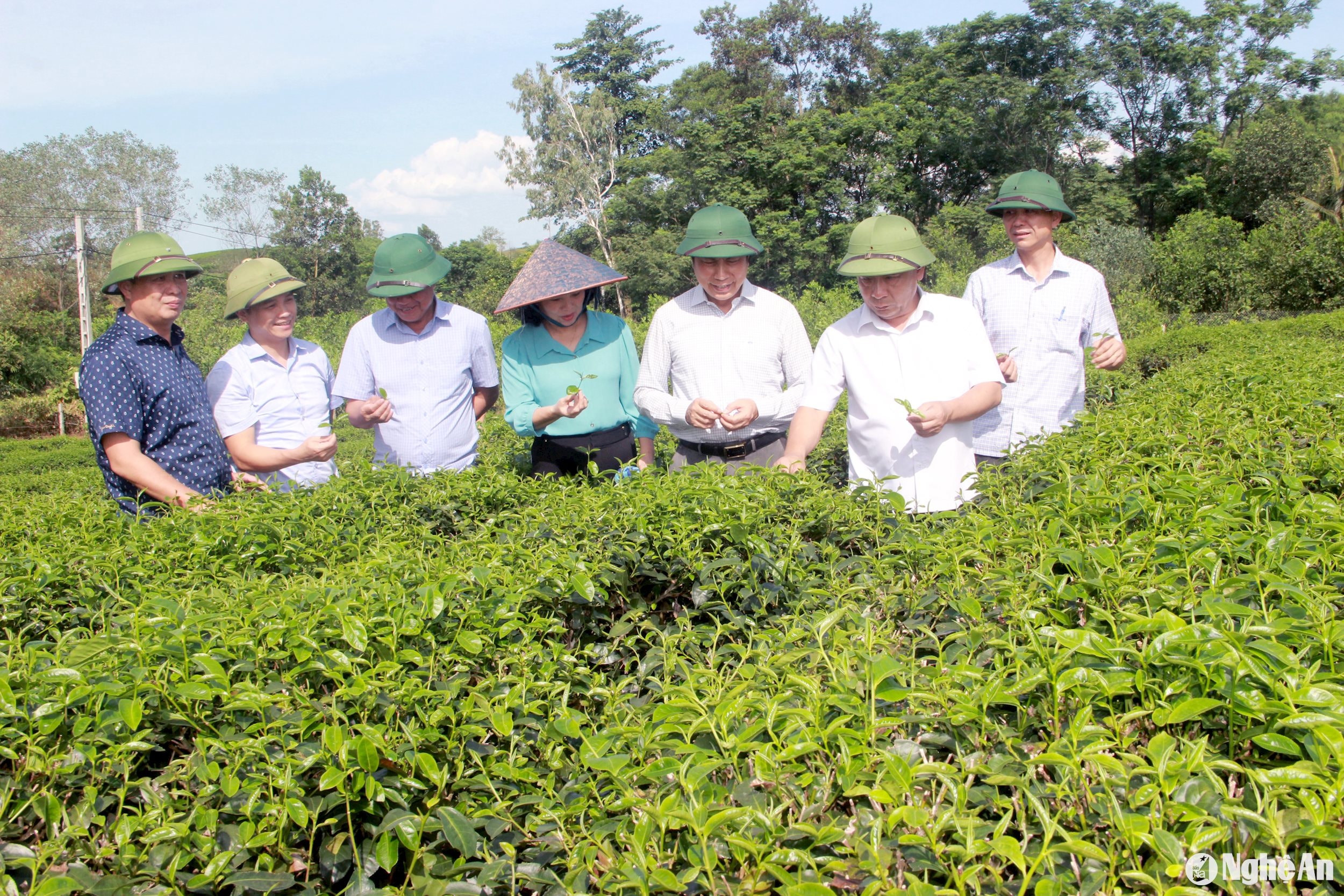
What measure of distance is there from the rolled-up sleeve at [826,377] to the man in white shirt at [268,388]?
2073 mm

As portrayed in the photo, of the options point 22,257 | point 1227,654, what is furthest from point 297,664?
point 22,257

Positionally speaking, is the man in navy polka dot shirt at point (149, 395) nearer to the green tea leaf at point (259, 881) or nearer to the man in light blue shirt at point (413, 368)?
the man in light blue shirt at point (413, 368)

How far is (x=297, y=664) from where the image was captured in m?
1.78

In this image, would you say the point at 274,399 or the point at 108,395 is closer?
the point at 108,395

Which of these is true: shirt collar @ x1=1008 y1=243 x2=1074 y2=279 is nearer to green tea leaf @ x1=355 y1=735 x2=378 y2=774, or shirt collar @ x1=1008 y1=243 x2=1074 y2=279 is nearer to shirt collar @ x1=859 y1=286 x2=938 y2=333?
shirt collar @ x1=859 y1=286 x2=938 y2=333

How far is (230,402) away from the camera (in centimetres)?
400

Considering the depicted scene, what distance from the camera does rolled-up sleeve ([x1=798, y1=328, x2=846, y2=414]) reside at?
3.31m

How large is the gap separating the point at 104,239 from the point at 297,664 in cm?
5063

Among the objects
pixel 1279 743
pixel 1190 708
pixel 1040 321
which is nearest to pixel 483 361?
pixel 1040 321

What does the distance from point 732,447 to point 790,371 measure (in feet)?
1.46

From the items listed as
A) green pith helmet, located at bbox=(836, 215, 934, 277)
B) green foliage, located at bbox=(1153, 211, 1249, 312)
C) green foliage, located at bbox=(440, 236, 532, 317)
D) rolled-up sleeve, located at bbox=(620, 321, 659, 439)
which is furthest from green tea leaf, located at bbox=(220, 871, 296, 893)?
green foliage, located at bbox=(440, 236, 532, 317)

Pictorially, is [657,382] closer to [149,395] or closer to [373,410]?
[373,410]

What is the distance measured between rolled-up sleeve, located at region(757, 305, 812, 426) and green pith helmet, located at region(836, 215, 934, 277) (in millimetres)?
632

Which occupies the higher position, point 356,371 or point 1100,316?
point 356,371
